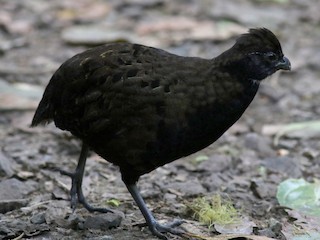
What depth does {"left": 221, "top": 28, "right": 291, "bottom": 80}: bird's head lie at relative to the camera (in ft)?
15.1

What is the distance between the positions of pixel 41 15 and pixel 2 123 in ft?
10.2

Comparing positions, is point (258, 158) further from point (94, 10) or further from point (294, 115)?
point (94, 10)

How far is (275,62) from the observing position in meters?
4.74

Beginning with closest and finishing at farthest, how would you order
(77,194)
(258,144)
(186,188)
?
(77,194) < (186,188) < (258,144)

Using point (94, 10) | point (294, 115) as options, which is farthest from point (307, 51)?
point (94, 10)

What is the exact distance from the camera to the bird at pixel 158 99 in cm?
450

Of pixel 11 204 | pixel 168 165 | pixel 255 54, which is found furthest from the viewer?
pixel 168 165

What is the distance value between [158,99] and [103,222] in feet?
2.81

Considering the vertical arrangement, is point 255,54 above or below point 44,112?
above

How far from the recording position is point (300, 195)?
17.8 ft

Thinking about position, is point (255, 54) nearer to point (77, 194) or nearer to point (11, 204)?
point (77, 194)

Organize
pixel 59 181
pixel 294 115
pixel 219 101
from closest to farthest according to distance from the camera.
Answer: pixel 219 101 → pixel 59 181 → pixel 294 115

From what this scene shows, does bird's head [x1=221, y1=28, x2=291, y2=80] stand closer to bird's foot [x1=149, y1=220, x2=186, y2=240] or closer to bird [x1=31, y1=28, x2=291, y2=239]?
bird [x1=31, y1=28, x2=291, y2=239]

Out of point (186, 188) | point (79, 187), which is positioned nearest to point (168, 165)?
point (186, 188)
